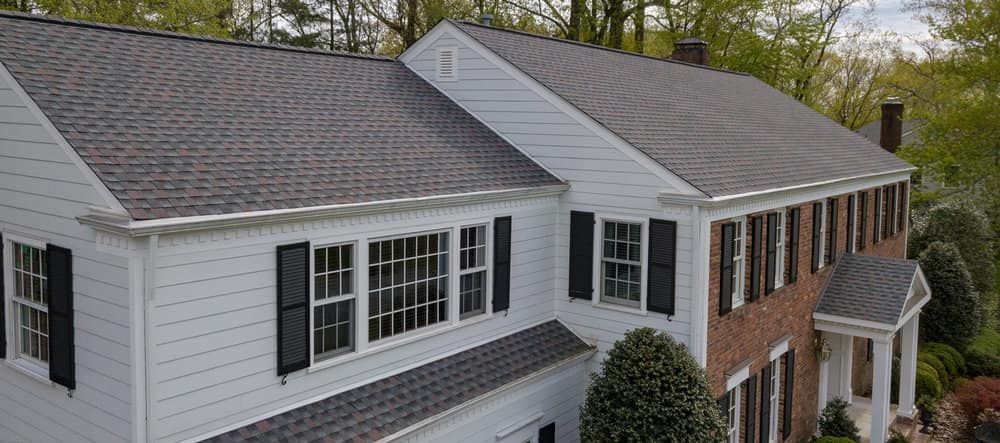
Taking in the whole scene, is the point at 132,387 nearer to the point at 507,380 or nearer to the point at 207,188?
the point at 207,188

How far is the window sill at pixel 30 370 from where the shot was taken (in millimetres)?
8969

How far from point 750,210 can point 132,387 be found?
10.3 metres

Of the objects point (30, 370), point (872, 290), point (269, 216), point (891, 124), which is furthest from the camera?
point (891, 124)

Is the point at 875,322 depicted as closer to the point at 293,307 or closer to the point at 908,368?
the point at 908,368

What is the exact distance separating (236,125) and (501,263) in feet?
15.4

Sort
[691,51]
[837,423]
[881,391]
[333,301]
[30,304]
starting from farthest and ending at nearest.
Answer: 1. [691,51]
2. [837,423]
3. [881,391]
4. [333,301]
5. [30,304]

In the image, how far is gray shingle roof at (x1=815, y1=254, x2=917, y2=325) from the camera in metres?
16.5

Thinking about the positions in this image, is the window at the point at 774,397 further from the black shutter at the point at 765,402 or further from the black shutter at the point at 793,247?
the black shutter at the point at 793,247

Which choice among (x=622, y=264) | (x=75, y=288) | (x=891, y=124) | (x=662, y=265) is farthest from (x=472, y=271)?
(x=891, y=124)

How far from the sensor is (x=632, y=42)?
4097cm

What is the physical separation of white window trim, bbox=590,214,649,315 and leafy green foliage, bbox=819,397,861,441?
6825 mm

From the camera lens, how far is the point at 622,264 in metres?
13.4

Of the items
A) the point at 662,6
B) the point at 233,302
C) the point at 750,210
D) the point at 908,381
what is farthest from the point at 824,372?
the point at 662,6

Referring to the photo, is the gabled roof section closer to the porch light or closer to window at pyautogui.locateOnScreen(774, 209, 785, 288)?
the porch light
